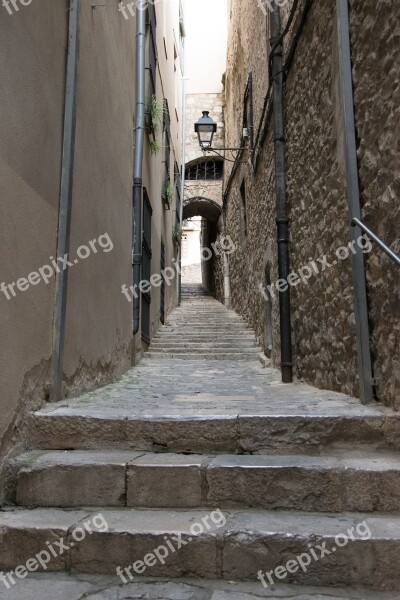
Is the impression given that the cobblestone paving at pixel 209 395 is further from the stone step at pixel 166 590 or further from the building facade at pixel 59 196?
the stone step at pixel 166 590

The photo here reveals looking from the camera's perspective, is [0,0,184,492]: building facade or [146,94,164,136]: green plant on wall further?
[146,94,164,136]: green plant on wall

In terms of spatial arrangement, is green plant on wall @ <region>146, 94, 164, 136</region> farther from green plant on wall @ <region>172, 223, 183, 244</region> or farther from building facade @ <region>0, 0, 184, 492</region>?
green plant on wall @ <region>172, 223, 183, 244</region>

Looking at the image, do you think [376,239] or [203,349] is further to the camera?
[203,349]

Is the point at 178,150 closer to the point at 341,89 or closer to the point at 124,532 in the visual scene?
the point at 341,89

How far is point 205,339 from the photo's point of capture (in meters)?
8.11

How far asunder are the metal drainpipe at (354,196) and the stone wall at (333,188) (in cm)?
4

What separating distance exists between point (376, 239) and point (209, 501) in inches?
59.3

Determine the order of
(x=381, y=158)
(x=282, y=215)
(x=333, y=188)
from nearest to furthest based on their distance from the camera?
(x=381, y=158), (x=333, y=188), (x=282, y=215)

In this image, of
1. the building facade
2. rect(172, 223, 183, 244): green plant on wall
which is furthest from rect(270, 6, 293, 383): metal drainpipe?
rect(172, 223, 183, 244): green plant on wall

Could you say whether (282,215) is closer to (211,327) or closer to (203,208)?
(211,327)

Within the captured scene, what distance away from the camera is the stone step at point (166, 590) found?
1.74 metres

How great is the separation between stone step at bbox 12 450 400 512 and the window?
15.3 m

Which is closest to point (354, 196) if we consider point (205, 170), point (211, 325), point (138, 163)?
point (138, 163)

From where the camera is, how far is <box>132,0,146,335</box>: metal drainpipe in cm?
590
